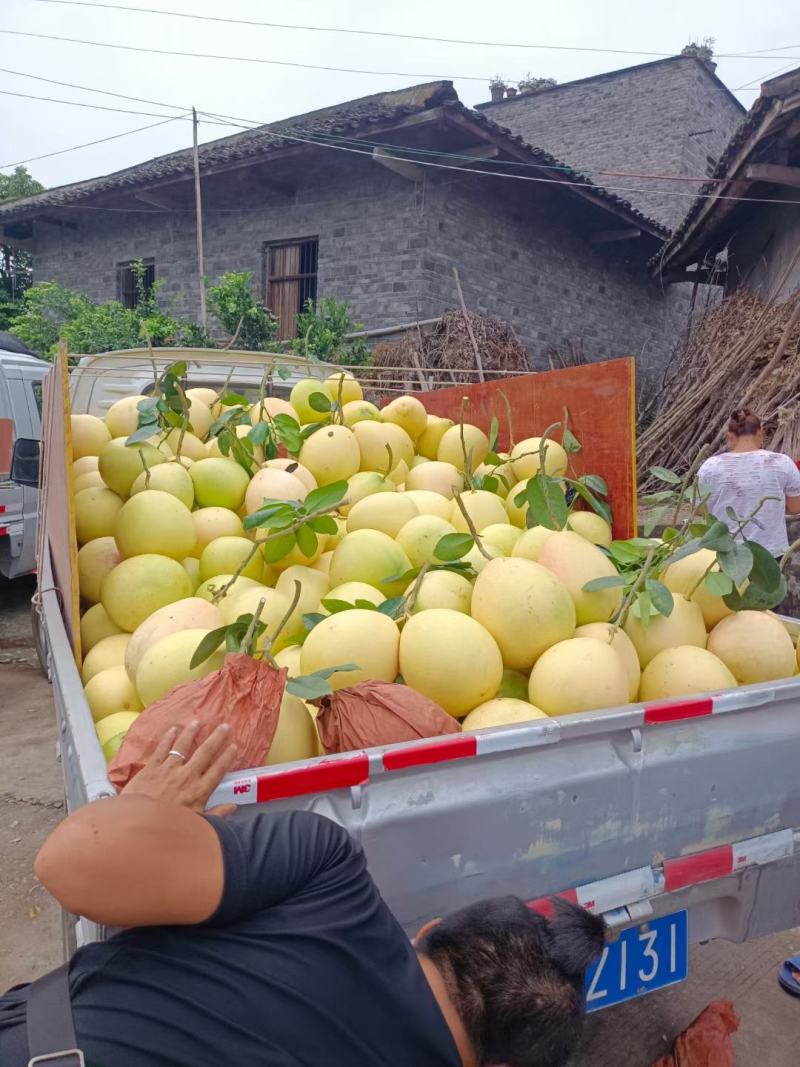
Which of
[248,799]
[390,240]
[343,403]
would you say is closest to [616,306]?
[390,240]

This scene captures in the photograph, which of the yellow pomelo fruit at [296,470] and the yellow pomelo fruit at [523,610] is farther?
the yellow pomelo fruit at [296,470]

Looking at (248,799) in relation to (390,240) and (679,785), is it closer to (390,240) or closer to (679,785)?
(679,785)

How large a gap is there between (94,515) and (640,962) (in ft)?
6.04

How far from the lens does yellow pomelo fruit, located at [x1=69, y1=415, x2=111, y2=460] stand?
2.70 m

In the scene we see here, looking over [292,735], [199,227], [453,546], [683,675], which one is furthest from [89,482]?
[199,227]

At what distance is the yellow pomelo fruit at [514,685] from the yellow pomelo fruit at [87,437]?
1.56 meters

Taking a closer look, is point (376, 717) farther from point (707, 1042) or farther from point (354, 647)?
point (707, 1042)

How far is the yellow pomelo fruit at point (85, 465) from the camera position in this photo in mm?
2648

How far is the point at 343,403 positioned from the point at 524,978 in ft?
8.03

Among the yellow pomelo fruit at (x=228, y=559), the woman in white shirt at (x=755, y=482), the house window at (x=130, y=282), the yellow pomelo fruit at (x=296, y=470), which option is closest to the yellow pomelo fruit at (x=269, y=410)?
the yellow pomelo fruit at (x=296, y=470)

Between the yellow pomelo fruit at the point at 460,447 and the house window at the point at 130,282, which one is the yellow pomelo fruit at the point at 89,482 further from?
the house window at the point at 130,282

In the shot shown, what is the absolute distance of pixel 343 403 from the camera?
127 inches

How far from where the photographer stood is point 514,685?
1.96m

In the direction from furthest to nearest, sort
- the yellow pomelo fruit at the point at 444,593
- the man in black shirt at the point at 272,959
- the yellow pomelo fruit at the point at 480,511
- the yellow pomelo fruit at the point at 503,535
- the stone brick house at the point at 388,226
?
the stone brick house at the point at 388,226 < the yellow pomelo fruit at the point at 480,511 < the yellow pomelo fruit at the point at 503,535 < the yellow pomelo fruit at the point at 444,593 < the man in black shirt at the point at 272,959
